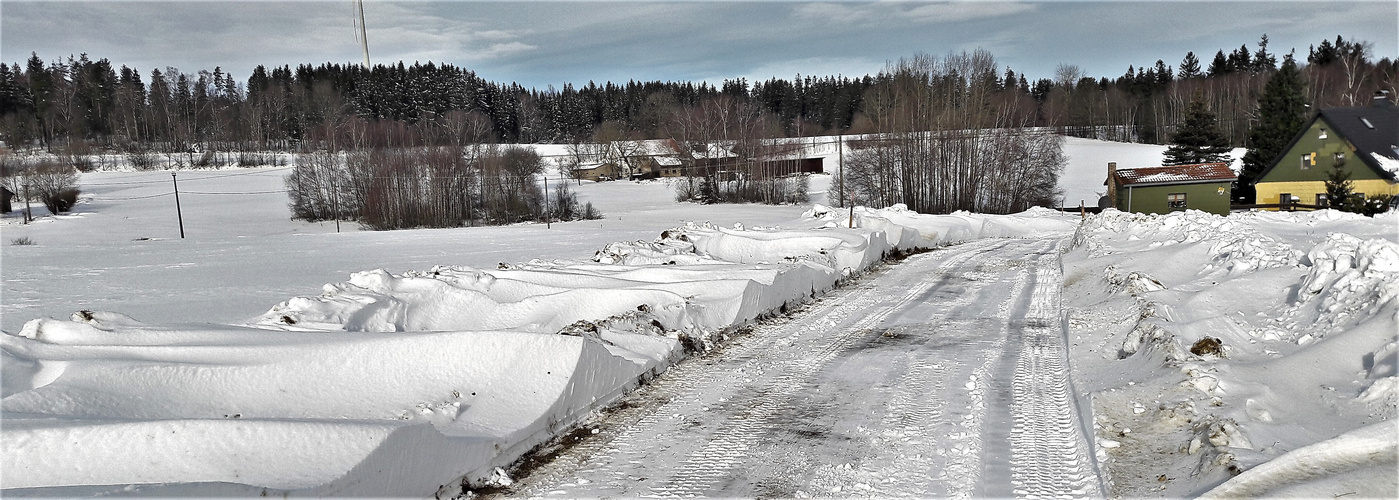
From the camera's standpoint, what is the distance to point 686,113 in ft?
228

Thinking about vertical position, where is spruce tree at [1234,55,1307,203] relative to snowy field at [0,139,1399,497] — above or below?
above

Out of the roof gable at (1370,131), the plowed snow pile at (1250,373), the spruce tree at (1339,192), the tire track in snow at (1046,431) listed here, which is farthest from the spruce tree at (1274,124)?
the tire track in snow at (1046,431)

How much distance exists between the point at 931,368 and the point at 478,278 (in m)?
5.54

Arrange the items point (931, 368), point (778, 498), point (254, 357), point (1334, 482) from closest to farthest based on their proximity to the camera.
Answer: point (1334, 482) → point (778, 498) → point (254, 357) → point (931, 368)

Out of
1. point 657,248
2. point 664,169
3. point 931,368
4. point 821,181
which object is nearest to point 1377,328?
point 931,368

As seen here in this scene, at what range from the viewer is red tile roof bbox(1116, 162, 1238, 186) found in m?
44.4

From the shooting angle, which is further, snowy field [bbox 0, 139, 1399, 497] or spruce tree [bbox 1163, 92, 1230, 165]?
spruce tree [bbox 1163, 92, 1230, 165]

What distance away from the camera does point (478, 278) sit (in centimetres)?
983

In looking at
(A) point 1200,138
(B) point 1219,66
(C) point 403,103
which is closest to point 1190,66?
(B) point 1219,66

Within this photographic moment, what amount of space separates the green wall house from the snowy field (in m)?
36.2

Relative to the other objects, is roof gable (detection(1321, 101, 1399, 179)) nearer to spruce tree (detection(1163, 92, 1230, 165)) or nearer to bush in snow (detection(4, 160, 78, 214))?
spruce tree (detection(1163, 92, 1230, 165))

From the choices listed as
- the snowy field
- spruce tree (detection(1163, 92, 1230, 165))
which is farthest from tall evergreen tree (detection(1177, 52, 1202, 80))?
the snowy field

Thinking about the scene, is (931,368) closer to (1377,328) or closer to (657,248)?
(1377,328)

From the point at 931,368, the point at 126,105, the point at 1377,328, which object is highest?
the point at 126,105
